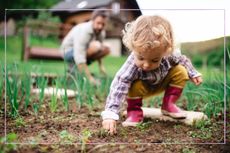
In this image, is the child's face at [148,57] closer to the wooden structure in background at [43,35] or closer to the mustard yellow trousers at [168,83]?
the mustard yellow trousers at [168,83]

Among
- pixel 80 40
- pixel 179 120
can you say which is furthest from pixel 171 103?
pixel 80 40

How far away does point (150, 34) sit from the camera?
6.10 ft

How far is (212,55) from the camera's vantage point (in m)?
Result: 5.18

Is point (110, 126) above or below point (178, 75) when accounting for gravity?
below

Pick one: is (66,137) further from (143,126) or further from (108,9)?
(108,9)

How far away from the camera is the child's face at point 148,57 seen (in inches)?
73.2

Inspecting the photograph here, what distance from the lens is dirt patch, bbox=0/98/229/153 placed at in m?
1.55

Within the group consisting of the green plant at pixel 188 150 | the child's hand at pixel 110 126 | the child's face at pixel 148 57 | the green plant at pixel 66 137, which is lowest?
the green plant at pixel 188 150

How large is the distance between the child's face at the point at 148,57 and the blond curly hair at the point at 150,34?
0.02 meters

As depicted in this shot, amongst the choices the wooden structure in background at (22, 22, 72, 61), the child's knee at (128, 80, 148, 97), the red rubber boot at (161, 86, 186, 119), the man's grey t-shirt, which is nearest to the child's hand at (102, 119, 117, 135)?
the child's knee at (128, 80, 148, 97)

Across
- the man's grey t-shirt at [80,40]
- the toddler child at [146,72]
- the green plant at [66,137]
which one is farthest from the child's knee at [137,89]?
the man's grey t-shirt at [80,40]

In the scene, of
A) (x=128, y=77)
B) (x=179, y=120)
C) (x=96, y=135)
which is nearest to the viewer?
(x=96, y=135)

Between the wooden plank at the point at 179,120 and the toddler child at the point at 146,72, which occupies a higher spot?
the toddler child at the point at 146,72

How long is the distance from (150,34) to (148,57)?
0.10 m
